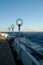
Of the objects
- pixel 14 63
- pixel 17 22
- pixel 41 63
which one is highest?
pixel 17 22

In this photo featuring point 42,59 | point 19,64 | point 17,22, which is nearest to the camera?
point 42,59

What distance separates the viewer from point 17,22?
8.92m

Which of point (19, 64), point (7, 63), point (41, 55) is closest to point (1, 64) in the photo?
point (7, 63)

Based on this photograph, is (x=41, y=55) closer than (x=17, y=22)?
Yes

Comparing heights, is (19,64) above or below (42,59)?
below

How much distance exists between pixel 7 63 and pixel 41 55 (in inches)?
123

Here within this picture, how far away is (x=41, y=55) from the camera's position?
10.2ft

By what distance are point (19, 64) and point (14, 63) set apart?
0.30m

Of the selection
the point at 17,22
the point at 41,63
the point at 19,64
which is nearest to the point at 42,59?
the point at 41,63

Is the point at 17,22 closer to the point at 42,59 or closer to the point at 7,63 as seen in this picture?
the point at 7,63

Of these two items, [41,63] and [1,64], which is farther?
[1,64]

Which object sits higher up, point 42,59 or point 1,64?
point 42,59

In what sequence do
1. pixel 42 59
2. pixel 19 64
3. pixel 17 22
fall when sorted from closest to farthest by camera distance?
pixel 42 59 < pixel 19 64 < pixel 17 22

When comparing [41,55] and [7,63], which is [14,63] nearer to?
[7,63]
